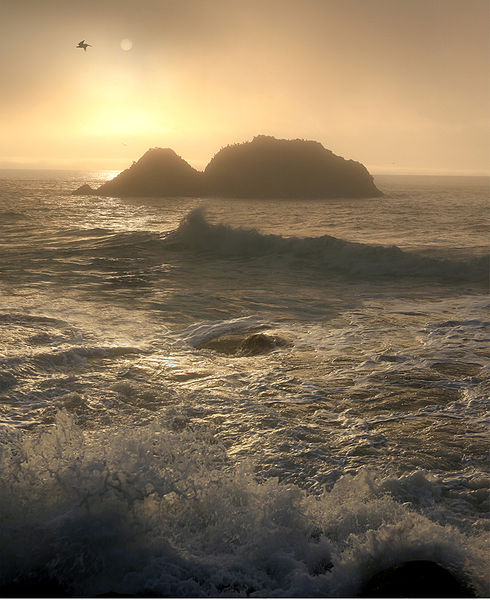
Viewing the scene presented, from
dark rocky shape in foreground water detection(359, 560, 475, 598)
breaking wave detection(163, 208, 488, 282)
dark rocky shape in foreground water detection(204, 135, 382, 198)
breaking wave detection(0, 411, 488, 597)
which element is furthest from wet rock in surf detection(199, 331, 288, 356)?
dark rocky shape in foreground water detection(204, 135, 382, 198)

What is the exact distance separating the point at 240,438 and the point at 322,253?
13.8 metres

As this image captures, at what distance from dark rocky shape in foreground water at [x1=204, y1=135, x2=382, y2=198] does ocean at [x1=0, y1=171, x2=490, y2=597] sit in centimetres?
5002

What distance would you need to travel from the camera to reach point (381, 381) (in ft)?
21.9

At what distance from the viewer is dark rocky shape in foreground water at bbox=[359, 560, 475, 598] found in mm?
2951

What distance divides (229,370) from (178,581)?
403 cm

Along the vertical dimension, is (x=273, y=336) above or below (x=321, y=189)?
below

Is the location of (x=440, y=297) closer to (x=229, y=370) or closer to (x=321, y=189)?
(x=229, y=370)

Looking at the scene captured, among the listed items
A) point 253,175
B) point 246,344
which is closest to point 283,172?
point 253,175

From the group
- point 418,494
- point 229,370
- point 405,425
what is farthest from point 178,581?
point 229,370

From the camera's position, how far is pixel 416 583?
2982 mm

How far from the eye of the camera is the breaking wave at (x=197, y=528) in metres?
3.14

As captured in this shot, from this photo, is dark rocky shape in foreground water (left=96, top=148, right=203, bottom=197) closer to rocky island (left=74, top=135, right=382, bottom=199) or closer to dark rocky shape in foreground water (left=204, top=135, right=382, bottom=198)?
rocky island (left=74, top=135, right=382, bottom=199)

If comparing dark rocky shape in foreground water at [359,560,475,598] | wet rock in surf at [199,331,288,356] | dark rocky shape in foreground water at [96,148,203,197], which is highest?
dark rocky shape in foreground water at [96,148,203,197]

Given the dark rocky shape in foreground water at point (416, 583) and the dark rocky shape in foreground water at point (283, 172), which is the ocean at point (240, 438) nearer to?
the dark rocky shape in foreground water at point (416, 583)
